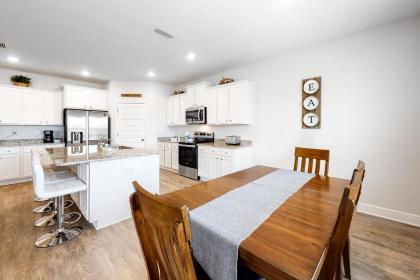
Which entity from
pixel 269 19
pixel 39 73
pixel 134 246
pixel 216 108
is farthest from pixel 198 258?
pixel 39 73

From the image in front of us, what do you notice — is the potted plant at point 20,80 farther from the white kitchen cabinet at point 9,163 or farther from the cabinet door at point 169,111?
the cabinet door at point 169,111

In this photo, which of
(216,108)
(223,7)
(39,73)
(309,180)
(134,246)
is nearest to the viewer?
(309,180)

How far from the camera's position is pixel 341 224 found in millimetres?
775

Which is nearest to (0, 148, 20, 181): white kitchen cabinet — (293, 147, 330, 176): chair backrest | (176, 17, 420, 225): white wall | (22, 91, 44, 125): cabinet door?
(22, 91, 44, 125): cabinet door

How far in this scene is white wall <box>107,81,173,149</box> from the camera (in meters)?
5.45

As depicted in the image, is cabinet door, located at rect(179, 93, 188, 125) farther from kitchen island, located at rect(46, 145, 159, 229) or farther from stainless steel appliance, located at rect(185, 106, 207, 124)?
kitchen island, located at rect(46, 145, 159, 229)

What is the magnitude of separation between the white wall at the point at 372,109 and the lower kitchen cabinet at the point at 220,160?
860mm

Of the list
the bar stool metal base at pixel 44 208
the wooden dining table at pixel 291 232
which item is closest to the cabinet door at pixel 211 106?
the wooden dining table at pixel 291 232

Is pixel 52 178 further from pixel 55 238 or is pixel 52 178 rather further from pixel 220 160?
pixel 220 160

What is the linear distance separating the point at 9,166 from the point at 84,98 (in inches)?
86.3

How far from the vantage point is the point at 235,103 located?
4.02 m

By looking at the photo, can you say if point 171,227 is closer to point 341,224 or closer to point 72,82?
point 341,224

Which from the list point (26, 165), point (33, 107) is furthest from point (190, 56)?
point (26, 165)

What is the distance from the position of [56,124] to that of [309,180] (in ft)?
19.3
